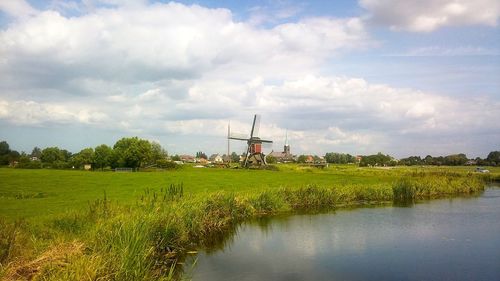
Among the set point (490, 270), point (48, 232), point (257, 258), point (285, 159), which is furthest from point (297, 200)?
point (285, 159)

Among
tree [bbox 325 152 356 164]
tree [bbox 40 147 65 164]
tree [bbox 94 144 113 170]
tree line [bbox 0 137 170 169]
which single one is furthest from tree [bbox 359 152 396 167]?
tree [bbox 40 147 65 164]

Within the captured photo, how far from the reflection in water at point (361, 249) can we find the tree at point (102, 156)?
235 ft

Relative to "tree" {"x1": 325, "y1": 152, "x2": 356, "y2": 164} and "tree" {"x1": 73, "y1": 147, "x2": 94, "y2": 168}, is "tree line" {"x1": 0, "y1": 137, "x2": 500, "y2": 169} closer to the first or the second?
"tree" {"x1": 73, "y1": 147, "x2": 94, "y2": 168}

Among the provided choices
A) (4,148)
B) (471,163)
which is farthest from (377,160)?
(4,148)

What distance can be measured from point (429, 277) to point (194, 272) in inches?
337

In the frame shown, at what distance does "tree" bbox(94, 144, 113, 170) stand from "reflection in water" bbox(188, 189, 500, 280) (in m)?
71.7

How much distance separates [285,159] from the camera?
14312cm

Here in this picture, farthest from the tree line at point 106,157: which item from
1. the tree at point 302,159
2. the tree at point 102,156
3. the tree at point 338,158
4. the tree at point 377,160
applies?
the tree at point 338,158

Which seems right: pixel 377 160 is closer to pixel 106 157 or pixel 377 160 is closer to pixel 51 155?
pixel 106 157

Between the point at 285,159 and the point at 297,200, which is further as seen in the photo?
the point at 285,159

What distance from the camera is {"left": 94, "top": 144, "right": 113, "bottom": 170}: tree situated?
299ft

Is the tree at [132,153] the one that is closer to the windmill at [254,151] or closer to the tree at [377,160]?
the windmill at [254,151]

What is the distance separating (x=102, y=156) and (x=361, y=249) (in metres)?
82.4

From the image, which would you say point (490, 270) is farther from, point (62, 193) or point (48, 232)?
point (62, 193)
